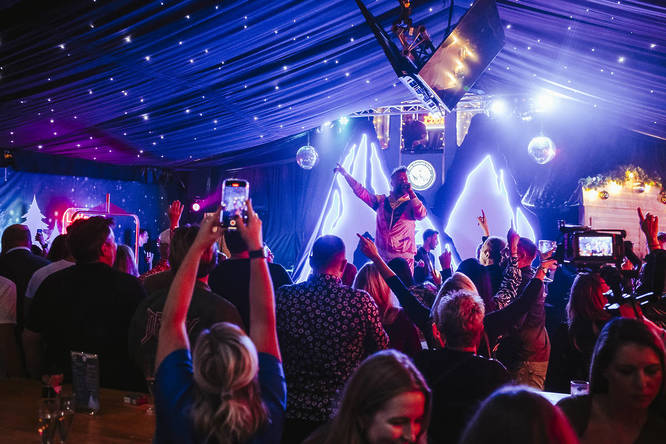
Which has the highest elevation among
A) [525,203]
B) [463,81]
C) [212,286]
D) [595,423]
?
[463,81]

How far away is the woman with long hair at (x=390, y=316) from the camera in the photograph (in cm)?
292

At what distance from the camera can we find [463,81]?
498 cm

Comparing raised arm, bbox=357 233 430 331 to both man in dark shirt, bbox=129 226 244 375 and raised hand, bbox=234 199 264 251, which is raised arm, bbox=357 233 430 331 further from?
raised hand, bbox=234 199 264 251

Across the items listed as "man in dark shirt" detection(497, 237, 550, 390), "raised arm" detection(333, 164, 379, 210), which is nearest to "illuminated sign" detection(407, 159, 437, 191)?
"raised arm" detection(333, 164, 379, 210)

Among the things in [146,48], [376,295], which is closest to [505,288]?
[376,295]

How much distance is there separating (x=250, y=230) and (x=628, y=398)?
1.24m

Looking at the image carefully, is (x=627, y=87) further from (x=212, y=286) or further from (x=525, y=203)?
(x=212, y=286)

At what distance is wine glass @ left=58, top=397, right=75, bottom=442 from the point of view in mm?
1778

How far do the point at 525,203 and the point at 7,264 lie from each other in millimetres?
7654

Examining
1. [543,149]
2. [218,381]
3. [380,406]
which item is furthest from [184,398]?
[543,149]

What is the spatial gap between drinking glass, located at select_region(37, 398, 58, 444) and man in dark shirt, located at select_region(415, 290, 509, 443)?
1182 millimetres

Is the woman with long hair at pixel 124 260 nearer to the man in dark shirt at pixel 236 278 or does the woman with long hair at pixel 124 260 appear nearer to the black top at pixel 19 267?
the black top at pixel 19 267

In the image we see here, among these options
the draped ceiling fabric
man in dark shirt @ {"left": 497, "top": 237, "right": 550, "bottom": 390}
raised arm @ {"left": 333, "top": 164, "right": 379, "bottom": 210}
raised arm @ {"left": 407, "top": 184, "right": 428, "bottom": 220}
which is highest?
the draped ceiling fabric

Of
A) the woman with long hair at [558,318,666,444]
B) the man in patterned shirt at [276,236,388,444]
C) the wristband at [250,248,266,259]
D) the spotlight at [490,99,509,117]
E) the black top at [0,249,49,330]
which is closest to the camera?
the wristband at [250,248,266,259]
